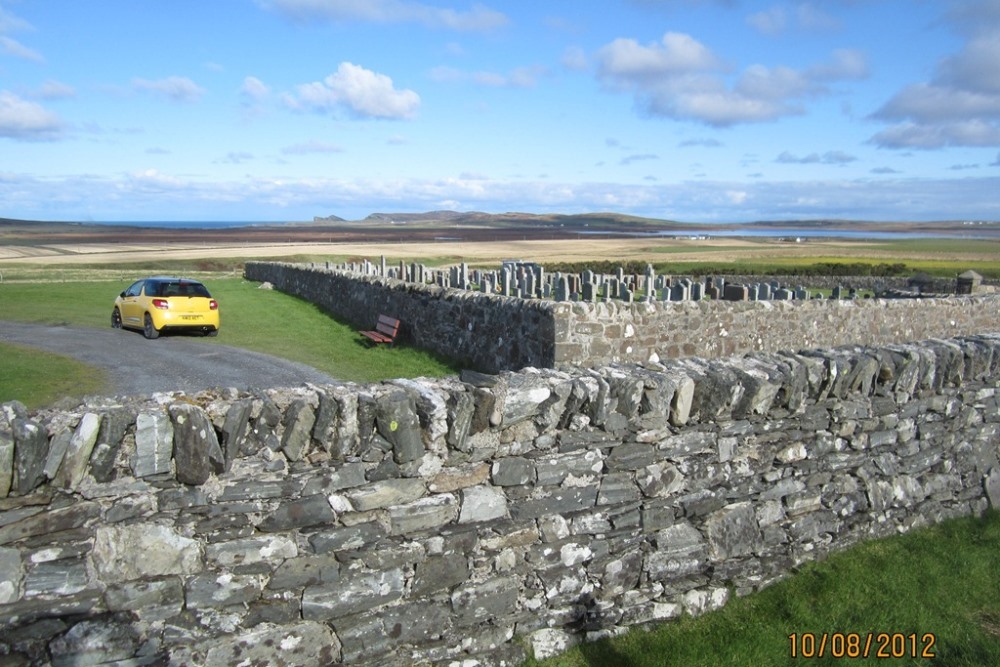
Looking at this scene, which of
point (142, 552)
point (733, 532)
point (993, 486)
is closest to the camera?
point (142, 552)

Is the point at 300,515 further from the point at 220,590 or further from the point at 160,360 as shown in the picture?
the point at 160,360

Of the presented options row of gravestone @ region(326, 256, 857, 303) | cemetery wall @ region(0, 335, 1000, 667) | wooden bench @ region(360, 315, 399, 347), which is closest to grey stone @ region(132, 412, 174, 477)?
cemetery wall @ region(0, 335, 1000, 667)

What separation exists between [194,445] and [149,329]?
1627cm

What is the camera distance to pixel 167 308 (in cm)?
1791

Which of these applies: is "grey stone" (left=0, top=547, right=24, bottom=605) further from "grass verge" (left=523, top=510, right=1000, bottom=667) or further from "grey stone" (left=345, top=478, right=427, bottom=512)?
"grass verge" (left=523, top=510, right=1000, bottom=667)

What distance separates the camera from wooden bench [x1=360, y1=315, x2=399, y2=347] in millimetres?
17500

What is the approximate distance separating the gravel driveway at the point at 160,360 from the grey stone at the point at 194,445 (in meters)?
7.96

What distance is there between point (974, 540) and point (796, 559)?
72.4 inches

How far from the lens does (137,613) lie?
3.34m

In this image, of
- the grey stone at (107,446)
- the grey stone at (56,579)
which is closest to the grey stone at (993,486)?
the grey stone at (107,446)

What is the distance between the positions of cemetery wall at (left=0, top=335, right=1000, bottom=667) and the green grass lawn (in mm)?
7388

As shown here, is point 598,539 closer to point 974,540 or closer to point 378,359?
point 974,540

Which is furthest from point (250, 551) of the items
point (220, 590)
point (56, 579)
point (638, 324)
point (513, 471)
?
point (638, 324)

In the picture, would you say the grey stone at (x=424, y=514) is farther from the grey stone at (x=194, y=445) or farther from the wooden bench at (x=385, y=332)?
the wooden bench at (x=385, y=332)
